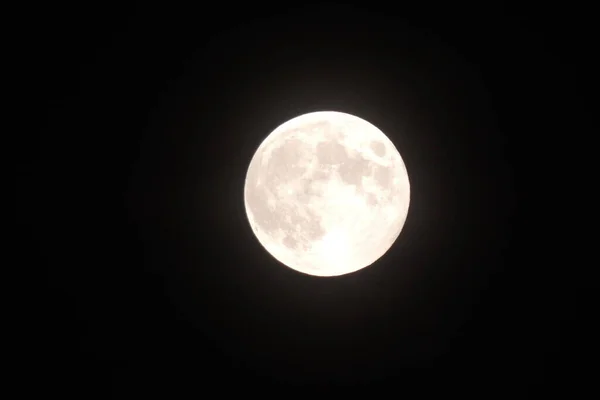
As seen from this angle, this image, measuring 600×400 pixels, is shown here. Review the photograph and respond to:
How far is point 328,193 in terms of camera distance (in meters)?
4.05

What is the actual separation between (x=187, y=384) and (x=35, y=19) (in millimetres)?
3622

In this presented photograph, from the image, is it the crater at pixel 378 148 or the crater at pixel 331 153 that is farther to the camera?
the crater at pixel 378 148

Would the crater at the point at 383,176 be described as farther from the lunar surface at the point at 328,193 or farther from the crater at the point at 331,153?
the crater at the point at 331,153

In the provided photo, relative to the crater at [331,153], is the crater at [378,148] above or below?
above

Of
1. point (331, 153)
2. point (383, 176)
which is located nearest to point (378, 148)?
point (383, 176)

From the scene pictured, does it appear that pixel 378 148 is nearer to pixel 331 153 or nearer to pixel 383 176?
pixel 383 176

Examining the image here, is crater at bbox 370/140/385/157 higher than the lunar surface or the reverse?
higher

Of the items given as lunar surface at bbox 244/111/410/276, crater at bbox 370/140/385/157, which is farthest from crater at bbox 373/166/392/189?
crater at bbox 370/140/385/157

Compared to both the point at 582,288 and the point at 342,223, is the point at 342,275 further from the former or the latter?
the point at 582,288

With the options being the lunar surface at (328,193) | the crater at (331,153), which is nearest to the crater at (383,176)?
the lunar surface at (328,193)

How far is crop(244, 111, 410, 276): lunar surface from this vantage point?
4.07 m

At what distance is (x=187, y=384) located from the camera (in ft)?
16.0

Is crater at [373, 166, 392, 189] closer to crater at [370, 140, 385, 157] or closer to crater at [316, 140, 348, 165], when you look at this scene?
crater at [370, 140, 385, 157]

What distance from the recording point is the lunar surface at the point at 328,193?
4074mm
